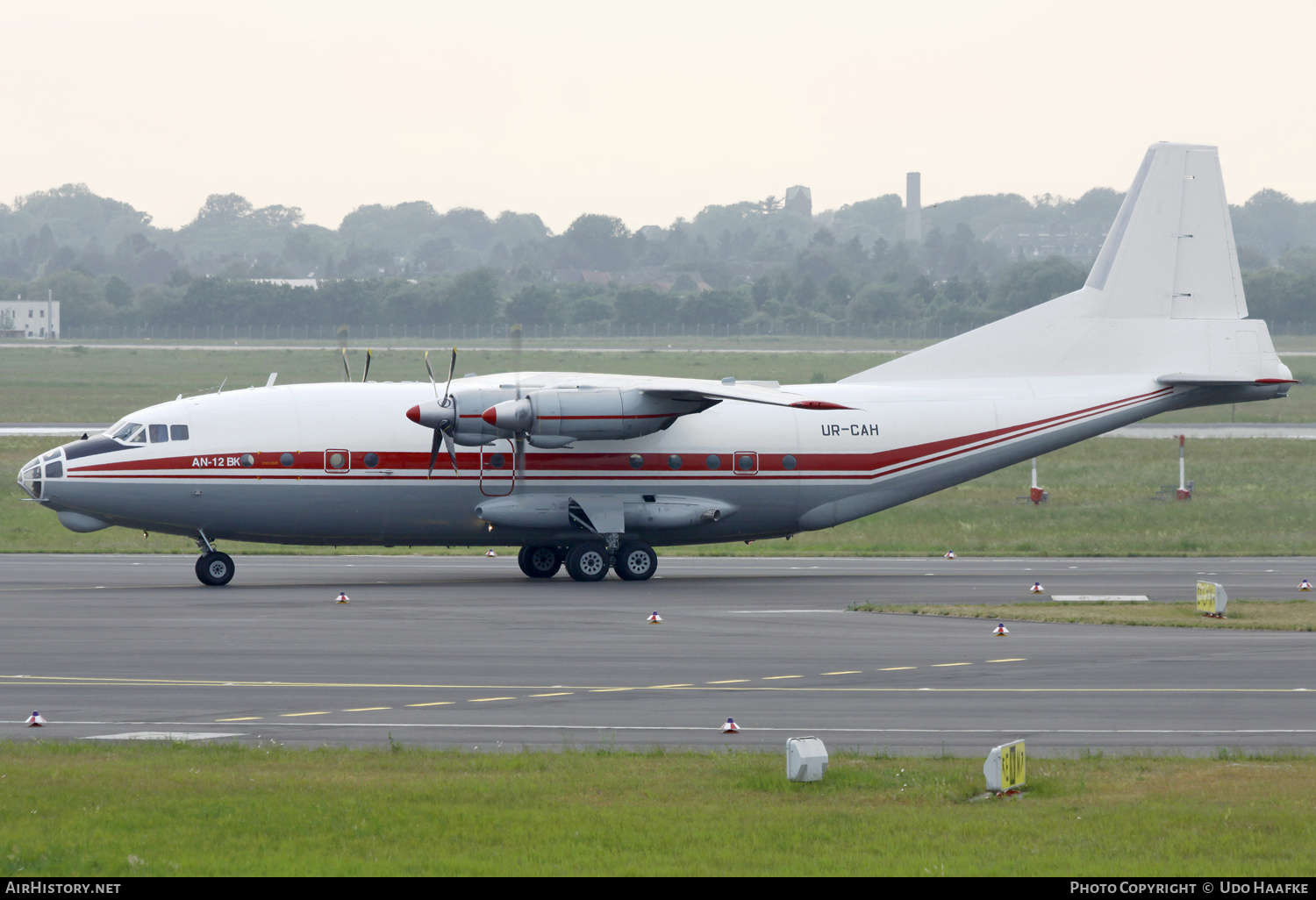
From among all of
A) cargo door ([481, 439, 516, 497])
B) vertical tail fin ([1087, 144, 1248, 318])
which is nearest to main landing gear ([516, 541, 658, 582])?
cargo door ([481, 439, 516, 497])

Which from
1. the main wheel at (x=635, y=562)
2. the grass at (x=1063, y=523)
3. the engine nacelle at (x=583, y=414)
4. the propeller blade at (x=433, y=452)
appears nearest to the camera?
the engine nacelle at (x=583, y=414)

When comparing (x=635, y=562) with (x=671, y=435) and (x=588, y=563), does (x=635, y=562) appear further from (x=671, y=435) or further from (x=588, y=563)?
(x=671, y=435)

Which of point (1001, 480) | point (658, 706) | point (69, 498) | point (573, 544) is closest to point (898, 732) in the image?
point (658, 706)

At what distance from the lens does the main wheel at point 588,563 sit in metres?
33.0

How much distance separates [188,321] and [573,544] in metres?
132

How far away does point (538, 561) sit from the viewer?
34344mm

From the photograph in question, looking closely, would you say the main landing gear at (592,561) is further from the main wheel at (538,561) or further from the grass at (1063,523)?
the grass at (1063,523)

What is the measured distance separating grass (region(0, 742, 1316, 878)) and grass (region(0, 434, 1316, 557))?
89.7 feet

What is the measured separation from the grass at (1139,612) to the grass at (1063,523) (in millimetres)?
12127

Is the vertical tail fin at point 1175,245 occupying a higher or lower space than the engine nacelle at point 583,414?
higher

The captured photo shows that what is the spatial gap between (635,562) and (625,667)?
12574 mm

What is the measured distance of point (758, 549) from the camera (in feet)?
141

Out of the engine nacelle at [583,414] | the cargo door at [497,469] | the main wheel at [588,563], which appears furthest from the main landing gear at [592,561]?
the engine nacelle at [583,414]

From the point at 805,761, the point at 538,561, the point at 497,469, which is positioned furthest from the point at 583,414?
the point at 805,761
